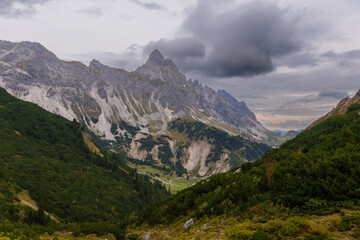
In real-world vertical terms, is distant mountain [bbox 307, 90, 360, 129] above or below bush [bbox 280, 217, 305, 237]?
above

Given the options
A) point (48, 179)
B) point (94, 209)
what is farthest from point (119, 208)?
point (48, 179)

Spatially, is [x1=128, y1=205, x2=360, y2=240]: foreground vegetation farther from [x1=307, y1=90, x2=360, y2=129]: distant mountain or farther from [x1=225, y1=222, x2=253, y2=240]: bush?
[x1=307, y1=90, x2=360, y2=129]: distant mountain

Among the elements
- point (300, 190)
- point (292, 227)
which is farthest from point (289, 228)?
point (300, 190)

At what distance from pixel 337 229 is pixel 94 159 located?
622ft

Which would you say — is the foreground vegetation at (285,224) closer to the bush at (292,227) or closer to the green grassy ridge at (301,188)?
the bush at (292,227)

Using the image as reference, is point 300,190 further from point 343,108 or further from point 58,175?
point 58,175

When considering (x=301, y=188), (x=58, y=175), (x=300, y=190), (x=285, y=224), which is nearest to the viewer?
(x=285, y=224)

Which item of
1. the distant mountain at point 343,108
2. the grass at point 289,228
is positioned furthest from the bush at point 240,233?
the distant mountain at point 343,108

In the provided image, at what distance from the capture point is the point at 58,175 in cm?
11756

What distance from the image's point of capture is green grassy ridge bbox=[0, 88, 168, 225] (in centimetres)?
9088

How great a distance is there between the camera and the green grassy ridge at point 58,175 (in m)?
90.9

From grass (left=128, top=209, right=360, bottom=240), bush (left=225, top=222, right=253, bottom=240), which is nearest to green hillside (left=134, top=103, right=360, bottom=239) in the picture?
grass (left=128, top=209, right=360, bottom=240)

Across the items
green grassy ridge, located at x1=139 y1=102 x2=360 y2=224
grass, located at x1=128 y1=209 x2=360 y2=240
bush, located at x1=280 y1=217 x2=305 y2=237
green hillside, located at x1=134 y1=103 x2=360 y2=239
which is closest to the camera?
grass, located at x1=128 y1=209 x2=360 y2=240

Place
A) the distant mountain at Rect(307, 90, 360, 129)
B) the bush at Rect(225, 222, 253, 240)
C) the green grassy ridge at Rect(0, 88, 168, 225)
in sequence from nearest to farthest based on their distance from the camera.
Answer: the bush at Rect(225, 222, 253, 240), the distant mountain at Rect(307, 90, 360, 129), the green grassy ridge at Rect(0, 88, 168, 225)
